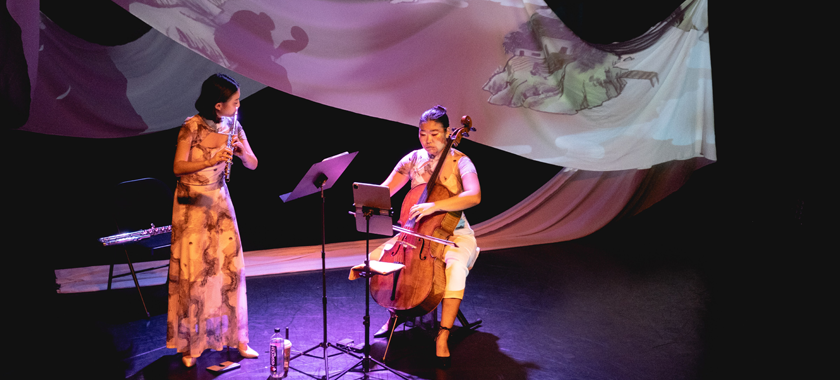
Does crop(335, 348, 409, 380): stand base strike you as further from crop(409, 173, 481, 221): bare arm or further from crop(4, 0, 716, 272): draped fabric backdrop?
crop(4, 0, 716, 272): draped fabric backdrop

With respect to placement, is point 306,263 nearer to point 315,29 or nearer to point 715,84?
point 315,29

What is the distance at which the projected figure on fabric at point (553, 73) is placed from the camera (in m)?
5.20

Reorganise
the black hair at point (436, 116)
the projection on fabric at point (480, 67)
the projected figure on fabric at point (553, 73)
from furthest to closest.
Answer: the projected figure on fabric at point (553, 73)
the projection on fabric at point (480, 67)
the black hair at point (436, 116)

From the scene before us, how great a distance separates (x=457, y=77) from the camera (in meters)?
4.97

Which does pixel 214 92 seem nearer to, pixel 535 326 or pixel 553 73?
pixel 535 326

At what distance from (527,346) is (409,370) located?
812mm

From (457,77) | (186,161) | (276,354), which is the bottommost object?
(276,354)

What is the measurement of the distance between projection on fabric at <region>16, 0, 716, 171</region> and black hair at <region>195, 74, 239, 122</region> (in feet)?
3.65

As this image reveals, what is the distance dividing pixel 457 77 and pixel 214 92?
252 cm

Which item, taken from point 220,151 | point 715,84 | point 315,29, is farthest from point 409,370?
point 715,84

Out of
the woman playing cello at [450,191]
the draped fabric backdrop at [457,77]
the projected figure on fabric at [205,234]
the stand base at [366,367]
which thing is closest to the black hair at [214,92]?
the projected figure on fabric at [205,234]

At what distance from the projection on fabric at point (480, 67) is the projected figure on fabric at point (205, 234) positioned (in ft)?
3.72

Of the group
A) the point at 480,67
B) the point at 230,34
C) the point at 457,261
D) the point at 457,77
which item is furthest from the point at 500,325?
the point at 230,34

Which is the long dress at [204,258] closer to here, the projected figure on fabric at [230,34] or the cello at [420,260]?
the cello at [420,260]
